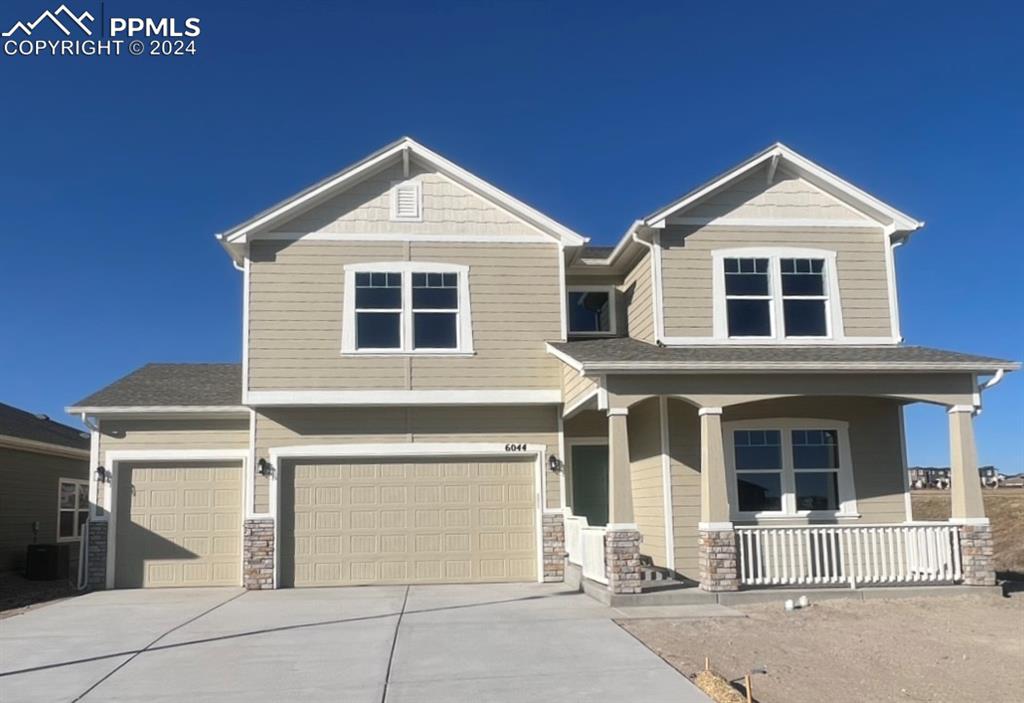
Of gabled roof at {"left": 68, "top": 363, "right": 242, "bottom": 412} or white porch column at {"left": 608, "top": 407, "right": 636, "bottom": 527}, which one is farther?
gabled roof at {"left": 68, "top": 363, "right": 242, "bottom": 412}

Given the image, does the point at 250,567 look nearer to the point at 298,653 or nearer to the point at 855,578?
the point at 298,653

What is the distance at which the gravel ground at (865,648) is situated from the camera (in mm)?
7430

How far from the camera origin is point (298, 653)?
8883 millimetres

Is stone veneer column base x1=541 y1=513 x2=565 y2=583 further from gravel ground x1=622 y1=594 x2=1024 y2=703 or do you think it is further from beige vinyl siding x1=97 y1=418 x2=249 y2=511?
beige vinyl siding x1=97 y1=418 x2=249 y2=511

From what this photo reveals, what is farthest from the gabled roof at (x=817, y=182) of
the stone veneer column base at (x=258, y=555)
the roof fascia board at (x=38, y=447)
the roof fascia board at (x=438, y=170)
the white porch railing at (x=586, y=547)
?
the roof fascia board at (x=38, y=447)

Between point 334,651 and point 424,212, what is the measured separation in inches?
328

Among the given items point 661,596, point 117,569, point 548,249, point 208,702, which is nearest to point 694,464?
point 661,596

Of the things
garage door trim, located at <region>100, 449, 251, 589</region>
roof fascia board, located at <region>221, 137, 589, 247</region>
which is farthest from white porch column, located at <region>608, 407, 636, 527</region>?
garage door trim, located at <region>100, 449, 251, 589</region>

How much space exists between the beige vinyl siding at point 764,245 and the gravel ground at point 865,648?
14.9 ft

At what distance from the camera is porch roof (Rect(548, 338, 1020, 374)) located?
12.1m

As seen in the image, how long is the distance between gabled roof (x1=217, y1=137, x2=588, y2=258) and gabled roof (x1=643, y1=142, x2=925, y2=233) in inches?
86.7

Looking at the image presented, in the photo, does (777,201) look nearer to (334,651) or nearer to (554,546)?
(554,546)

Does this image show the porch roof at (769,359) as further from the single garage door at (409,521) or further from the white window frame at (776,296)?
the single garage door at (409,521)

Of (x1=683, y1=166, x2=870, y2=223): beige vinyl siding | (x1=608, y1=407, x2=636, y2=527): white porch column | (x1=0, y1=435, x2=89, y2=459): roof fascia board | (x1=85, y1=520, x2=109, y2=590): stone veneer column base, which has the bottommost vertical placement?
(x1=85, y1=520, x2=109, y2=590): stone veneer column base
